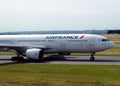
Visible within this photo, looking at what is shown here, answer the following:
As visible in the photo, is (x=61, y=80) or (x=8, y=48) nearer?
(x=61, y=80)

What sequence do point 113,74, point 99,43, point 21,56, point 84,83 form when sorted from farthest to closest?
point 21,56 < point 99,43 < point 113,74 < point 84,83

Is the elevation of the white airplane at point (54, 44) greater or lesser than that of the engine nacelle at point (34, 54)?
greater

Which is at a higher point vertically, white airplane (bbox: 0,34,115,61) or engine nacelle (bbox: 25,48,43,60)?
white airplane (bbox: 0,34,115,61)

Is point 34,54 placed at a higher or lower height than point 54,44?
lower

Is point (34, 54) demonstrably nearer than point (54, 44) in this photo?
Yes

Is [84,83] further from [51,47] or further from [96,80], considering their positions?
[51,47]

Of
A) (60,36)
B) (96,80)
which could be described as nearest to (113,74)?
(96,80)

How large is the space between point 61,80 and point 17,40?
68.4ft

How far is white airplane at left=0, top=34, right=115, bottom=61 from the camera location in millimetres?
37625

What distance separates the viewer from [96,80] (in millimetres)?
21625

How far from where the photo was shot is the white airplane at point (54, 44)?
1481 inches

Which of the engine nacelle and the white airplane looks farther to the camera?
the engine nacelle

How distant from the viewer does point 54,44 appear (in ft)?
129

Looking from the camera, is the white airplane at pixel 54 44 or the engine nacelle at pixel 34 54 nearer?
the white airplane at pixel 54 44
